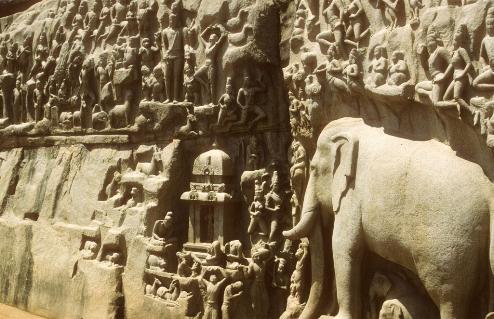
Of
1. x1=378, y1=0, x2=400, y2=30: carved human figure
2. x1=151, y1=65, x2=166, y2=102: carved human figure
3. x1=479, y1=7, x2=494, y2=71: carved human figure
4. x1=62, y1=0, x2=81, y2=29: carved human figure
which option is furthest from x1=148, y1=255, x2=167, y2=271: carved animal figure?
x1=479, y1=7, x2=494, y2=71: carved human figure

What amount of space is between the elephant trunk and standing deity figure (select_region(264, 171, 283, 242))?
1214 mm

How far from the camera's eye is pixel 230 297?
8.42 m

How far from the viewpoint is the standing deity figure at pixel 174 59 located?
9.91m

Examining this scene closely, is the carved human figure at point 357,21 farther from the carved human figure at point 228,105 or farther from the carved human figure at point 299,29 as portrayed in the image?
the carved human figure at point 228,105

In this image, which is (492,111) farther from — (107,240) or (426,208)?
(107,240)

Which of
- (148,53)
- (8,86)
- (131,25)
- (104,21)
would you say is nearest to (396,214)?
(148,53)

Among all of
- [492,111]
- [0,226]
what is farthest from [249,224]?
[0,226]

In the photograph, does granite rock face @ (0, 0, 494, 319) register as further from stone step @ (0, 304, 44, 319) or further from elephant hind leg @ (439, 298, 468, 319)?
stone step @ (0, 304, 44, 319)

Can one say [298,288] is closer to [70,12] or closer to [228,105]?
[228,105]

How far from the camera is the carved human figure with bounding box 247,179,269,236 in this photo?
8.66 m

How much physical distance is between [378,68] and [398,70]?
11.1 inches

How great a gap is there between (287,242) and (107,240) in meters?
3.30

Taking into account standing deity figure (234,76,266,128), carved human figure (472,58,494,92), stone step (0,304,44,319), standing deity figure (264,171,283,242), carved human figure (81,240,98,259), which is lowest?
stone step (0,304,44,319)

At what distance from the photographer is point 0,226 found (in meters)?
12.7
